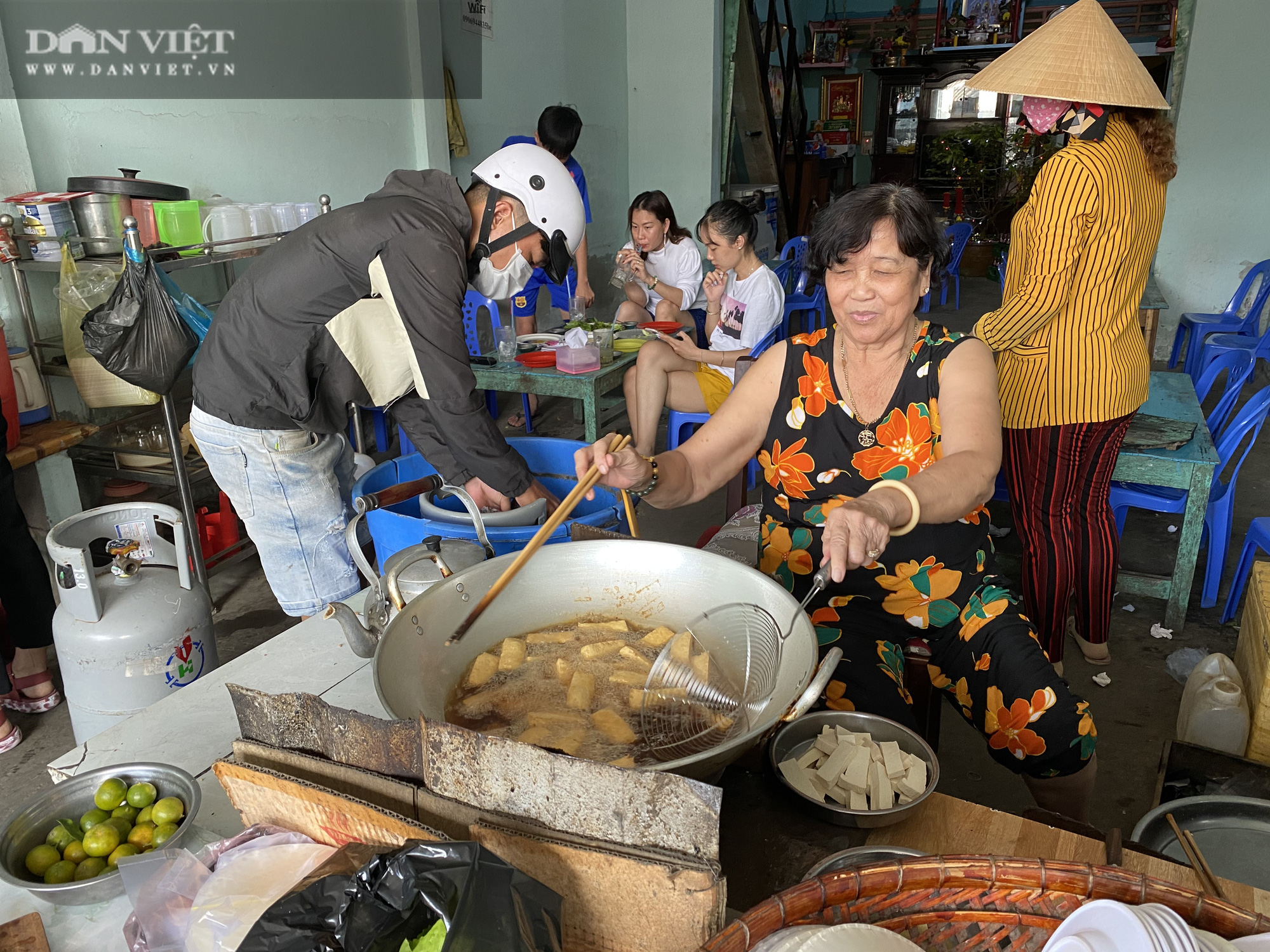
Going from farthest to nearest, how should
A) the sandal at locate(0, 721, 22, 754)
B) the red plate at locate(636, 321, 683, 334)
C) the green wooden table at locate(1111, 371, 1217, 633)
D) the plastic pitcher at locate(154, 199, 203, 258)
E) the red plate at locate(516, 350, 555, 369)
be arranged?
the red plate at locate(636, 321, 683, 334)
the red plate at locate(516, 350, 555, 369)
the plastic pitcher at locate(154, 199, 203, 258)
the green wooden table at locate(1111, 371, 1217, 633)
the sandal at locate(0, 721, 22, 754)

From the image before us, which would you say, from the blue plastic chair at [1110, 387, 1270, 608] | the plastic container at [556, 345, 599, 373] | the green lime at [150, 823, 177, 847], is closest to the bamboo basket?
the green lime at [150, 823, 177, 847]

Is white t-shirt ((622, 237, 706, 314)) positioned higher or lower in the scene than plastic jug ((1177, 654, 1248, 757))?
higher

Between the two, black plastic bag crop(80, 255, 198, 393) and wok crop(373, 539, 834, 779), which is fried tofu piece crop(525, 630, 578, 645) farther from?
black plastic bag crop(80, 255, 198, 393)

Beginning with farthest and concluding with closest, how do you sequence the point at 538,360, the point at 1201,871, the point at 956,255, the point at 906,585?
the point at 956,255, the point at 538,360, the point at 906,585, the point at 1201,871

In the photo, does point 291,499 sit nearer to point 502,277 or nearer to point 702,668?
point 502,277

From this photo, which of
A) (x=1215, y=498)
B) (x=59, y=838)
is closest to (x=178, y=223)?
(x=59, y=838)

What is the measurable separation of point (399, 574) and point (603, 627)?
15.3 inches

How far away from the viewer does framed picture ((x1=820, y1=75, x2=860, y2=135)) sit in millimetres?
14828

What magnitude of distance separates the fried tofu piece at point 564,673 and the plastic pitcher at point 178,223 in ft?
9.69

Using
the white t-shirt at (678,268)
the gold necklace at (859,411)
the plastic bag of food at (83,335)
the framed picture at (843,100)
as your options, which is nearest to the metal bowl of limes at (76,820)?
the gold necklace at (859,411)

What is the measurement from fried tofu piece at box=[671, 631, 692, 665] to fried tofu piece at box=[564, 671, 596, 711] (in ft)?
0.47

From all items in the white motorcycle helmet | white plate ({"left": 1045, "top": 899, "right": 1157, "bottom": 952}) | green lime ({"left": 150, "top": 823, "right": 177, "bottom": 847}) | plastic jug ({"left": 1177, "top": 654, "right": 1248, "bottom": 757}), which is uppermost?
the white motorcycle helmet

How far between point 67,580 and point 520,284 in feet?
4.87

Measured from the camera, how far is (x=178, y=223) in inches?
142
